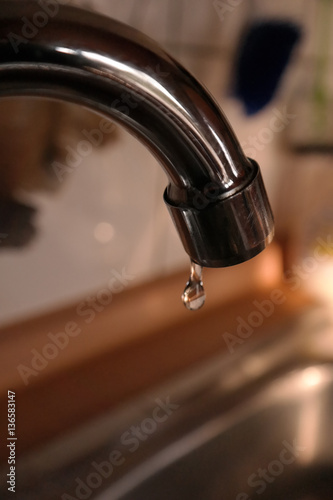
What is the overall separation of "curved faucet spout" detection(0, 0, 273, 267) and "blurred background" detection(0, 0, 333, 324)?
23 cm

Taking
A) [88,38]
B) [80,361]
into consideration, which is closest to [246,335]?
[80,361]

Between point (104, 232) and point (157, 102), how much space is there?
12.6 inches

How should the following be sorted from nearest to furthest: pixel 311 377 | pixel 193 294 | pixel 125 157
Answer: pixel 193 294 → pixel 125 157 → pixel 311 377

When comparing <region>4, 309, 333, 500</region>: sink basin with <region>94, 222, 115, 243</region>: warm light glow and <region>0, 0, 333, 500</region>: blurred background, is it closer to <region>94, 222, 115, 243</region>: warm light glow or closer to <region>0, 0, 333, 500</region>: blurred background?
<region>0, 0, 333, 500</region>: blurred background

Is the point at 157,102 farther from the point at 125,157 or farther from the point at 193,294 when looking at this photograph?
the point at 125,157

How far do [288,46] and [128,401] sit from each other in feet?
1.54

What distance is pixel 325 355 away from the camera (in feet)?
2.05

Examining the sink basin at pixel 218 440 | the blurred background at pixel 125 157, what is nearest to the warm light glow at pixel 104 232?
the blurred background at pixel 125 157

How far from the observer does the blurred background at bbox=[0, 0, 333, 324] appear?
43 centimetres

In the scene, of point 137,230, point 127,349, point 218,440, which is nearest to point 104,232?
point 137,230

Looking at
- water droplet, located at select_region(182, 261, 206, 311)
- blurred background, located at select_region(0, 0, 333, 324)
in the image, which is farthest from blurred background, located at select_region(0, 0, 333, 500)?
water droplet, located at select_region(182, 261, 206, 311)

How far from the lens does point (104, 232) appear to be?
1.67 ft

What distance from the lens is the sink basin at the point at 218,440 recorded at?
45cm

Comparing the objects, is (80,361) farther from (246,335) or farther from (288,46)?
(288,46)
